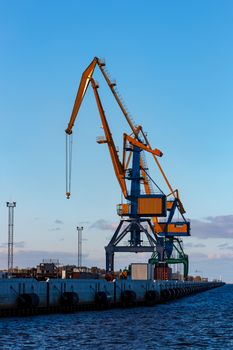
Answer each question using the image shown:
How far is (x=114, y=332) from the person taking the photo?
57.1 meters

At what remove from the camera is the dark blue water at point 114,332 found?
4953cm

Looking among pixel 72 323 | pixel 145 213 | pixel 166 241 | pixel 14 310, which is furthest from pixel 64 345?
pixel 166 241

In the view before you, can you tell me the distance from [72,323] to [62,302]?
42.1ft

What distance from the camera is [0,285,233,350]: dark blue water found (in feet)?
163

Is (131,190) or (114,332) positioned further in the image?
(131,190)

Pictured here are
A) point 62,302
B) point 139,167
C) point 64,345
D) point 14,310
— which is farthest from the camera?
point 139,167

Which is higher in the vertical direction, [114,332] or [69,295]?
[69,295]

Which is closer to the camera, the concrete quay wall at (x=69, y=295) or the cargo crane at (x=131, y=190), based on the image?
the concrete quay wall at (x=69, y=295)

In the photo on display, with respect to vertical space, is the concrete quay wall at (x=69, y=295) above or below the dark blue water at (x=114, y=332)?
above

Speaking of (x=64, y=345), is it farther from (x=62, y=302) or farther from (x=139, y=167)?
(x=139, y=167)

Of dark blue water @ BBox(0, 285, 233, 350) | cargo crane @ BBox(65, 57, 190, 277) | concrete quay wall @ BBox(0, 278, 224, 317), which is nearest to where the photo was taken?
dark blue water @ BBox(0, 285, 233, 350)

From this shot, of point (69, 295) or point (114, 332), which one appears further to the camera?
point (69, 295)

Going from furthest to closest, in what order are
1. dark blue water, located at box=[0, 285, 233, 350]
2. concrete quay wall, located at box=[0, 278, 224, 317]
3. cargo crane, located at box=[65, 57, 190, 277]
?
cargo crane, located at box=[65, 57, 190, 277], concrete quay wall, located at box=[0, 278, 224, 317], dark blue water, located at box=[0, 285, 233, 350]

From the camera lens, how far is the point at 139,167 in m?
142
